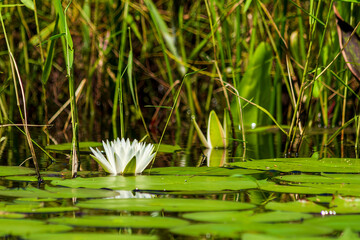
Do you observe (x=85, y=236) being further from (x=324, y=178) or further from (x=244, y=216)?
(x=324, y=178)

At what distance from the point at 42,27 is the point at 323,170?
9.73 feet

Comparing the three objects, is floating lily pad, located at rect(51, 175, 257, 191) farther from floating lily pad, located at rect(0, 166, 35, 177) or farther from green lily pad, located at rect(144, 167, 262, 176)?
floating lily pad, located at rect(0, 166, 35, 177)

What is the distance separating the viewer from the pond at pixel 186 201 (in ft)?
2.91

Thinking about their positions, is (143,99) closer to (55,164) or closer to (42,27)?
(42,27)

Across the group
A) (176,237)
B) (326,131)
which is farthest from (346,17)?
(176,237)

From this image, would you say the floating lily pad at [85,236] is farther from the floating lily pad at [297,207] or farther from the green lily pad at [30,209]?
the floating lily pad at [297,207]

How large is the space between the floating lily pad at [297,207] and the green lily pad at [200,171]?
0.41 m

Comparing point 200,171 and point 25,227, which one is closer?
point 25,227

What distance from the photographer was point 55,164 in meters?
1.74

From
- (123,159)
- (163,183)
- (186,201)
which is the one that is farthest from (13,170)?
(186,201)

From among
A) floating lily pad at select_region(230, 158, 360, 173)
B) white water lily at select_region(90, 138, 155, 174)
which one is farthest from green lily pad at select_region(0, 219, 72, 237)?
floating lily pad at select_region(230, 158, 360, 173)

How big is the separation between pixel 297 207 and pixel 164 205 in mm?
241

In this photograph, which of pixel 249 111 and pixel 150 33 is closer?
pixel 249 111

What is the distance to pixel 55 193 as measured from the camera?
3.94ft
